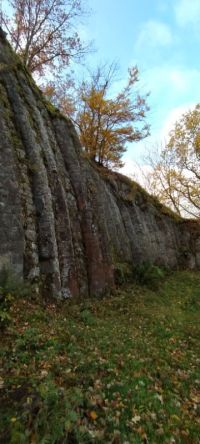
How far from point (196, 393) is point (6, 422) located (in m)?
2.97

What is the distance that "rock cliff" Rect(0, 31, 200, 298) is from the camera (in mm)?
Result: 6527

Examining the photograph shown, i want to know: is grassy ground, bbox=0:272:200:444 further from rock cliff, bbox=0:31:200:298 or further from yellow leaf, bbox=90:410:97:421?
rock cliff, bbox=0:31:200:298

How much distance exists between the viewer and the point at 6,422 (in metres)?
2.71

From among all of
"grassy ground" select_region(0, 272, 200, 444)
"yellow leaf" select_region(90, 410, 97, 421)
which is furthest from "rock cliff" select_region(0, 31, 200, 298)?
"yellow leaf" select_region(90, 410, 97, 421)

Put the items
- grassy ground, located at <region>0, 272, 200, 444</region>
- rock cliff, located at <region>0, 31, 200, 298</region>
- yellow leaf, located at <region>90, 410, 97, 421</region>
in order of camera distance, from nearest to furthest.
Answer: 1. grassy ground, located at <region>0, 272, 200, 444</region>
2. yellow leaf, located at <region>90, 410, 97, 421</region>
3. rock cliff, located at <region>0, 31, 200, 298</region>

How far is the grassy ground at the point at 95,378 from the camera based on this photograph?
279cm

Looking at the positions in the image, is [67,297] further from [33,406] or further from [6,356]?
[33,406]

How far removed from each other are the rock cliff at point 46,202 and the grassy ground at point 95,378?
1.02 meters

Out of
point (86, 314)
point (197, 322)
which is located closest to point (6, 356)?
point (86, 314)

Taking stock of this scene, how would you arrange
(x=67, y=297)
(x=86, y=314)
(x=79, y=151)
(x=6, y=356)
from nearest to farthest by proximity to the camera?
(x=6, y=356), (x=86, y=314), (x=67, y=297), (x=79, y=151)

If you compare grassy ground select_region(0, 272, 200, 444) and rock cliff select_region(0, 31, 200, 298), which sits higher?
rock cliff select_region(0, 31, 200, 298)

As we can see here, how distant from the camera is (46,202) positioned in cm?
743

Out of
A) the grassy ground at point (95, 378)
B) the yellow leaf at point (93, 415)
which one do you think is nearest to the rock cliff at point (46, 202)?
the grassy ground at point (95, 378)

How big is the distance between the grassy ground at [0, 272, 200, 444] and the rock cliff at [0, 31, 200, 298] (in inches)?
40.1
